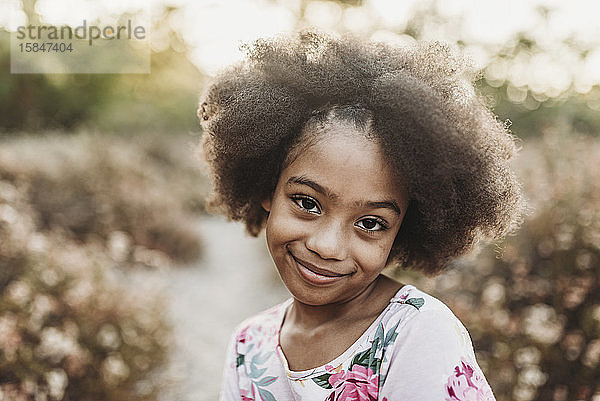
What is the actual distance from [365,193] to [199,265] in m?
7.05

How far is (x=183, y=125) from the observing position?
18.9 meters

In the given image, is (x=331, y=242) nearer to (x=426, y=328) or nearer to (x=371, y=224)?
(x=371, y=224)

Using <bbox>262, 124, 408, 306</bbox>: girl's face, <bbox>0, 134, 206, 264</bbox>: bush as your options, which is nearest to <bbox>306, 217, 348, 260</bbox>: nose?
<bbox>262, 124, 408, 306</bbox>: girl's face

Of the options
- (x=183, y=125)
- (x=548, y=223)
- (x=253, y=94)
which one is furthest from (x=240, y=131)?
(x=183, y=125)

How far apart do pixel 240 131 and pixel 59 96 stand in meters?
14.0

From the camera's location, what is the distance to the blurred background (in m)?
3.45

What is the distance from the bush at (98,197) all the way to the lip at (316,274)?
4.27 metres

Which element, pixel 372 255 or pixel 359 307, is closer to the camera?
pixel 372 255

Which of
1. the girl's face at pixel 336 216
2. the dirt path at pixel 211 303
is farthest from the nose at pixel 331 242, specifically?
the dirt path at pixel 211 303

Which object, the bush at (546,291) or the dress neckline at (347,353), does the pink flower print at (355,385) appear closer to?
the dress neckline at (347,353)

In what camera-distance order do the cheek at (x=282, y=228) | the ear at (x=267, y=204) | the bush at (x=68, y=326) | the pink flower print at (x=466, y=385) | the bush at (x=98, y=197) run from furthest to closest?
the bush at (x=98, y=197)
the bush at (x=68, y=326)
the ear at (x=267, y=204)
the cheek at (x=282, y=228)
the pink flower print at (x=466, y=385)

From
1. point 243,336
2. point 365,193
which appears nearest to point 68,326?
point 243,336

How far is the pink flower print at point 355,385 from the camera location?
1452 mm

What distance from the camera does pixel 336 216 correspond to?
1490mm
